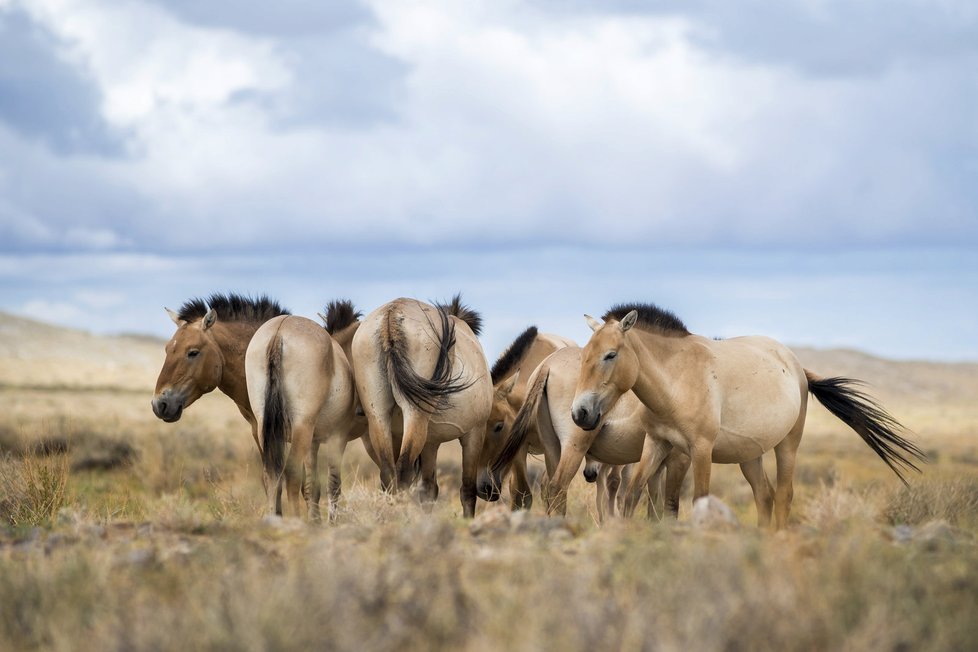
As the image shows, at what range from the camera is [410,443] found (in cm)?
988

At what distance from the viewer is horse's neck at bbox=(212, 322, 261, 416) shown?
34.6ft

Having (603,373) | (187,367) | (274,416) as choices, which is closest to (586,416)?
(603,373)

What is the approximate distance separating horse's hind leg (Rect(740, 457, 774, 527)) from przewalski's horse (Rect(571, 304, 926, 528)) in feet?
1.04

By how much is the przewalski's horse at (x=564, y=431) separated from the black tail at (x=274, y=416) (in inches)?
85.3

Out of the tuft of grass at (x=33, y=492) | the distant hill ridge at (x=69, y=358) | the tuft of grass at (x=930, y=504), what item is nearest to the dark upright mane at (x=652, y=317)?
the tuft of grass at (x=930, y=504)

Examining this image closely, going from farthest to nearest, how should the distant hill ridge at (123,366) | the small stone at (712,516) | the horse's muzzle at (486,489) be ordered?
the distant hill ridge at (123,366)
the horse's muzzle at (486,489)
the small stone at (712,516)

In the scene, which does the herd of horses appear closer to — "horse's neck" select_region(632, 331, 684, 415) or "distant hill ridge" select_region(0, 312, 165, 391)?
"horse's neck" select_region(632, 331, 684, 415)

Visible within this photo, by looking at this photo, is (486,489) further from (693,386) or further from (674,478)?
(693,386)

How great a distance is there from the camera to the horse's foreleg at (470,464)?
10875mm

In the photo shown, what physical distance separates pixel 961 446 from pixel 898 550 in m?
38.5

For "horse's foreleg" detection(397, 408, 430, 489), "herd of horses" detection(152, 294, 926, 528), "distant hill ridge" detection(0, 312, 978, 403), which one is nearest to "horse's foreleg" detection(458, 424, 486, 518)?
"herd of horses" detection(152, 294, 926, 528)

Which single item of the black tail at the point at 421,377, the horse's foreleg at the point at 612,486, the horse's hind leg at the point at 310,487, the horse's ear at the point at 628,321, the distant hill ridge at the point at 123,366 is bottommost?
the distant hill ridge at the point at 123,366

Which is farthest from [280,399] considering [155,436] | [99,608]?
[155,436]

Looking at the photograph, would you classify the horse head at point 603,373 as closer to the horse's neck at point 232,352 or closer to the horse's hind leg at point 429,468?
the horse's hind leg at point 429,468
